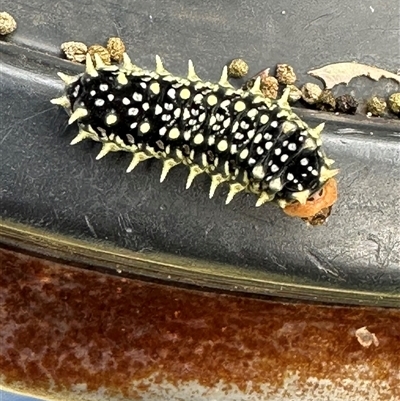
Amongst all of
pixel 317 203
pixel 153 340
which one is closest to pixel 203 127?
pixel 317 203

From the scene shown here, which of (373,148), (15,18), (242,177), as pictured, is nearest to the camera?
(242,177)

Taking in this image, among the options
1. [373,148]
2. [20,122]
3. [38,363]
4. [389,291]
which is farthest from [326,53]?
[38,363]

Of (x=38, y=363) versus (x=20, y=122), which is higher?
(x=20, y=122)

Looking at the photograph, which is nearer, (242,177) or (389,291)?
(242,177)

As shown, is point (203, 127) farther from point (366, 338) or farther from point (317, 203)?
point (366, 338)

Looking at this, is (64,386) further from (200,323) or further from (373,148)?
(373,148)

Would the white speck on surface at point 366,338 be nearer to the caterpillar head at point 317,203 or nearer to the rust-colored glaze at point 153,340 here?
the rust-colored glaze at point 153,340
